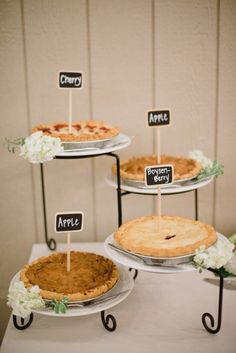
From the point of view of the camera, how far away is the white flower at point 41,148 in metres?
1.51

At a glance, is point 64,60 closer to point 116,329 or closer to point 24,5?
point 24,5

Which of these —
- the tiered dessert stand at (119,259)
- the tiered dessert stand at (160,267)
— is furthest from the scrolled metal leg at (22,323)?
the tiered dessert stand at (160,267)

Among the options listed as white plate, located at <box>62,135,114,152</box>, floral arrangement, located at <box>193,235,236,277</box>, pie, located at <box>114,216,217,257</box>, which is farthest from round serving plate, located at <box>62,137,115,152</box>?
floral arrangement, located at <box>193,235,236,277</box>

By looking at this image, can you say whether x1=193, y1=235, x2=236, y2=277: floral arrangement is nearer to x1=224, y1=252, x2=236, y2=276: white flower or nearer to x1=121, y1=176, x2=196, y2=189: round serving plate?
x1=224, y1=252, x2=236, y2=276: white flower

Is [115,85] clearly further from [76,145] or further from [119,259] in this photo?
[119,259]

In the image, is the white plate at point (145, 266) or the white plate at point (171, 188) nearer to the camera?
the white plate at point (145, 266)

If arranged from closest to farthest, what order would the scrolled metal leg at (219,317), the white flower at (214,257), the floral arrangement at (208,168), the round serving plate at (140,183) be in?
the white flower at (214,257)
the scrolled metal leg at (219,317)
the round serving plate at (140,183)
the floral arrangement at (208,168)

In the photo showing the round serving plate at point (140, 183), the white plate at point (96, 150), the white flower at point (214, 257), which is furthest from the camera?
the round serving plate at point (140, 183)

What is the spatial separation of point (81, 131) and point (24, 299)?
0.68 m

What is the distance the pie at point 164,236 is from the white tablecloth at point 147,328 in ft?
0.89

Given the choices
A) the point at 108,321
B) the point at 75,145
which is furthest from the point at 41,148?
the point at 108,321

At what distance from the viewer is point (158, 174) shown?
4.85 feet

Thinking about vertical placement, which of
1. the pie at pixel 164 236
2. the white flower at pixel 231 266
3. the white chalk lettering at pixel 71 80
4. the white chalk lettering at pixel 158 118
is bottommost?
the white flower at pixel 231 266

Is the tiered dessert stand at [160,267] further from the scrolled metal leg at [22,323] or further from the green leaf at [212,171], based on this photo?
the scrolled metal leg at [22,323]
